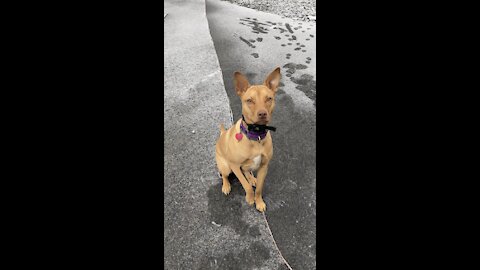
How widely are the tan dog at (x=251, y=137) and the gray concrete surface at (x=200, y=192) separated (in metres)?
0.36

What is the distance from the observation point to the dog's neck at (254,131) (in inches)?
104

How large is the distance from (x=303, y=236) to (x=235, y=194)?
953mm

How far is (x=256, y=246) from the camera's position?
3057 mm

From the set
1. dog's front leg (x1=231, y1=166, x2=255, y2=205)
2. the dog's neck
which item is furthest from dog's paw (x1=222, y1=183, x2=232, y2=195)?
the dog's neck

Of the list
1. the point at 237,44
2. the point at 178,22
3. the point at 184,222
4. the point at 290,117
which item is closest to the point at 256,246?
the point at 184,222

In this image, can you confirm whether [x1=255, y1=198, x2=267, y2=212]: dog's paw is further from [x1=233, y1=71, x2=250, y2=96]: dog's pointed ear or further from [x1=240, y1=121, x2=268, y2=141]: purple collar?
[x1=233, y1=71, x2=250, y2=96]: dog's pointed ear

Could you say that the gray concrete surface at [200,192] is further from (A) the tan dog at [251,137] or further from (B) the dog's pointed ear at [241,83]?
(B) the dog's pointed ear at [241,83]

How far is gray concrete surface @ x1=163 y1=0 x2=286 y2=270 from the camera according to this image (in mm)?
2992

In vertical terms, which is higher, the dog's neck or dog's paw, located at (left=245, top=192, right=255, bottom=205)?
the dog's neck

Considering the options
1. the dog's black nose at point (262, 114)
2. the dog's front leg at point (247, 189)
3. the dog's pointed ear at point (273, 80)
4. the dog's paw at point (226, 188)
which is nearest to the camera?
the dog's black nose at point (262, 114)

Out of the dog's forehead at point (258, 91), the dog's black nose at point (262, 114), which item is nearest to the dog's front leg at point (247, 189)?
the dog's black nose at point (262, 114)

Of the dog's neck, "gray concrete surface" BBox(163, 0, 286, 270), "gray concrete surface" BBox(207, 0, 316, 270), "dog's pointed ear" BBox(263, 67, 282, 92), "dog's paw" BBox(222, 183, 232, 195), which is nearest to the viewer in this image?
the dog's neck

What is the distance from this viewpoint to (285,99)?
17.3ft
